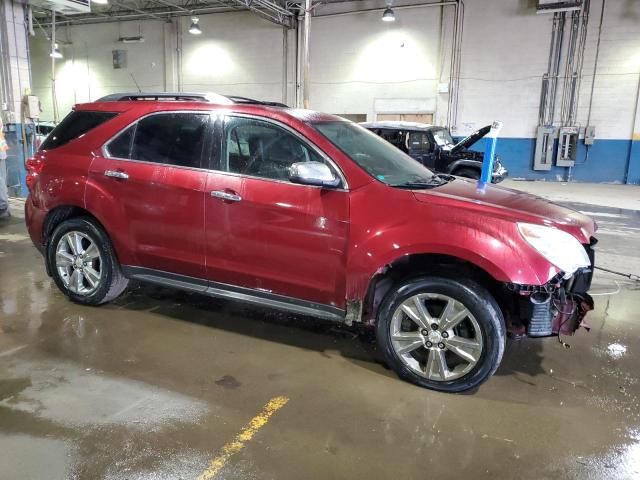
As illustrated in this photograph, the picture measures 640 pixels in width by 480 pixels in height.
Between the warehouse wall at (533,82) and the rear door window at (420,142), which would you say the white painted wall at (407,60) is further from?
the rear door window at (420,142)

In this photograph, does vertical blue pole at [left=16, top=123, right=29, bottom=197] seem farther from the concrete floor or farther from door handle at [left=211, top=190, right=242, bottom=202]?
door handle at [left=211, top=190, right=242, bottom=202]

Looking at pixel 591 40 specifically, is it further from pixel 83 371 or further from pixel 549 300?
pixel 83 371

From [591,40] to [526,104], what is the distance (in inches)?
98.7

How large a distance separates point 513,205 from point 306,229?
1.28 metres

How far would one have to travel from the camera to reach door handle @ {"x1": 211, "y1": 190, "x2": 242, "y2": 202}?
3.41 meters

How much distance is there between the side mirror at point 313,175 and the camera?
3084 mm

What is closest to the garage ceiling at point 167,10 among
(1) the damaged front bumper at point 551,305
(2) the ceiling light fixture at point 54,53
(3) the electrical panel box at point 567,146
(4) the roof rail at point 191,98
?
(2) the ceiling light fixture at point 54,53

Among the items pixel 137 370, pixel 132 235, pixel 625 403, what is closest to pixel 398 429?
pixel 625 403

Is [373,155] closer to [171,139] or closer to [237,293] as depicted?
[237,293]

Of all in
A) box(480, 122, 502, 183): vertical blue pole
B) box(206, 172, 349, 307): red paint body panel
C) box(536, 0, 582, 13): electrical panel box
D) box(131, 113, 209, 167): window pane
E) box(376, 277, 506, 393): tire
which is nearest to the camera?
box(376, 277, 506, 393): tire

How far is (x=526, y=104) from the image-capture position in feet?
54.0

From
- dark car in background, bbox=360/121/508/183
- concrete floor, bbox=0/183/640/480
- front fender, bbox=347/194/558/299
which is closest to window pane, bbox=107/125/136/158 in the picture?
concrete floor, bbox=0/183/640/480

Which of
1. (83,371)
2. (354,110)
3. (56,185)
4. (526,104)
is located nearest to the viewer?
(83,371)

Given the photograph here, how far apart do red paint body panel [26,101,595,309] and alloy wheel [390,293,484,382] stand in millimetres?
289
